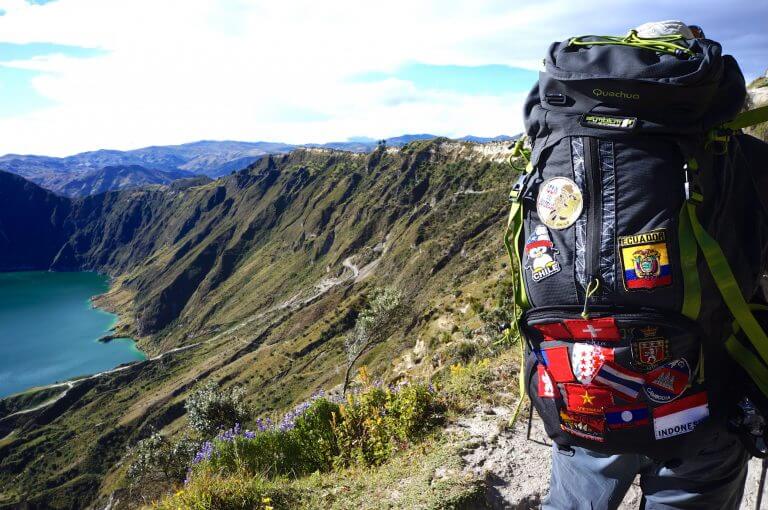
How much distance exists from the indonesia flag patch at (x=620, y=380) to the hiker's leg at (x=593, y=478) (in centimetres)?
47

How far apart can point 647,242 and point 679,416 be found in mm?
932

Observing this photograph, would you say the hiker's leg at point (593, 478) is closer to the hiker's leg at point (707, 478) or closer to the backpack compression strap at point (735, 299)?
the hiker's leg at point (707, 478)

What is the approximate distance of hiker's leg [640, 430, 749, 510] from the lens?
246 cm

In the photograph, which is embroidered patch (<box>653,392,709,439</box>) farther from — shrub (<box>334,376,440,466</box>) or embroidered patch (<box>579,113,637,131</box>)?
shrub (<box>334,376,440,466</box>)

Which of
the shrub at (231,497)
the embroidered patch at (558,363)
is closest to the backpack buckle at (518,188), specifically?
the embroidered patch at (558,363)

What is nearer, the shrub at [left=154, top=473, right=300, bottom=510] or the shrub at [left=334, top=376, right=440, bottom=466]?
the shrub at [left=154, top=473, right=300, bottom=510]

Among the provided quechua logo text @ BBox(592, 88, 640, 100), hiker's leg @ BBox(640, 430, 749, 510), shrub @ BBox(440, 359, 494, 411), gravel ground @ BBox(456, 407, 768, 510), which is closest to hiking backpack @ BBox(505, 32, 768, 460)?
quechua logo text @ BBox(592, 88, 640, 100)

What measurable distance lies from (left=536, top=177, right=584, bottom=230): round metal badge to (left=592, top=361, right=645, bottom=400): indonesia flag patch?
2.51ft

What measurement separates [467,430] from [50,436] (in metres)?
153

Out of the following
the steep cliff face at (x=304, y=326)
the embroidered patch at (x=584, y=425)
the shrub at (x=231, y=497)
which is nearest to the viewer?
the embroidered patch at (x=584, y=425)

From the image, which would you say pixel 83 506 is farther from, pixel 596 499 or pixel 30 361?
pixel 30 361

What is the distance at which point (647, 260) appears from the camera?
7.41 feet

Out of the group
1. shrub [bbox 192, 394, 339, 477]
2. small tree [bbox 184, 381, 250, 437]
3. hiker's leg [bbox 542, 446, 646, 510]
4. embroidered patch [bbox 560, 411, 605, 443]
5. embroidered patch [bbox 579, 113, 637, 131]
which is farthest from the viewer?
small tree [bbox 184, 381, 250, 437]

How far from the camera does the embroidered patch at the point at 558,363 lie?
99.5 inches
